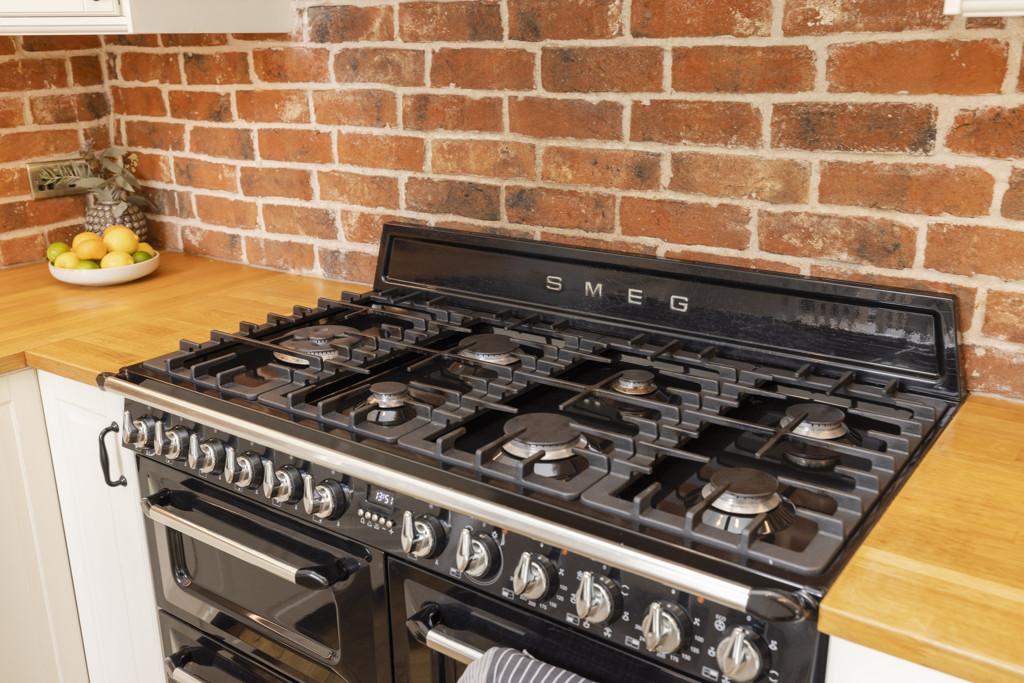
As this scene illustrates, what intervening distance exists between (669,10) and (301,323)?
86 centimetres

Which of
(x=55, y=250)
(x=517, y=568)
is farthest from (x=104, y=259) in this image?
(x=517, y=568)

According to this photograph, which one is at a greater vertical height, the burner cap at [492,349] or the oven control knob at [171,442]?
the burner cap at [492,349]

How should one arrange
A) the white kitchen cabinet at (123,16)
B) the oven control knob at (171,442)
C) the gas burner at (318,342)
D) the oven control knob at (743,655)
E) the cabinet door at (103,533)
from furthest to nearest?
the white kitchen cabinet at (123,16)
the cabinet door at (103,533)
the gas burner at (318,342)
the oven control knob at (171,442)
the oven control knob at (743,655)

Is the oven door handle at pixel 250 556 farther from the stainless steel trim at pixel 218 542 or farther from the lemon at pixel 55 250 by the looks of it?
the lemon at pixel 55 250

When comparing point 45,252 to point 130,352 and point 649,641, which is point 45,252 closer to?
point 130,352

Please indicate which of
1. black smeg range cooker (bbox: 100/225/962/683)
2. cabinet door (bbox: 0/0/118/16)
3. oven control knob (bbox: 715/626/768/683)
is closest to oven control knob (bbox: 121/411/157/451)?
black smeg range cooker (bbox: 100/225/962/683)

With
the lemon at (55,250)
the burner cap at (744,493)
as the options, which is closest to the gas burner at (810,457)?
the burner cap at (744,493)

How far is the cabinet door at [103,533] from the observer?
1.67m

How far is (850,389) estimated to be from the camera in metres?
1.38

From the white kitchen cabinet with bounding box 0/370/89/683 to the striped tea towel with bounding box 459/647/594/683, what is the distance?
1.09 m

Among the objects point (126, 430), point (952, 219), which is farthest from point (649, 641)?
point (126, 430)

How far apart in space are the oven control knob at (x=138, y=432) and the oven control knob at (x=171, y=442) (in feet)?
0.05

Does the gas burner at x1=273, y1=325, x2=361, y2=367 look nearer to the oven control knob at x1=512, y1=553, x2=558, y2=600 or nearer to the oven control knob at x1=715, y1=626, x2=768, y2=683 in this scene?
the oven control knob at x1=512, y1=553, x2=558, y2=600

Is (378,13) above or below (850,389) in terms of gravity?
above
